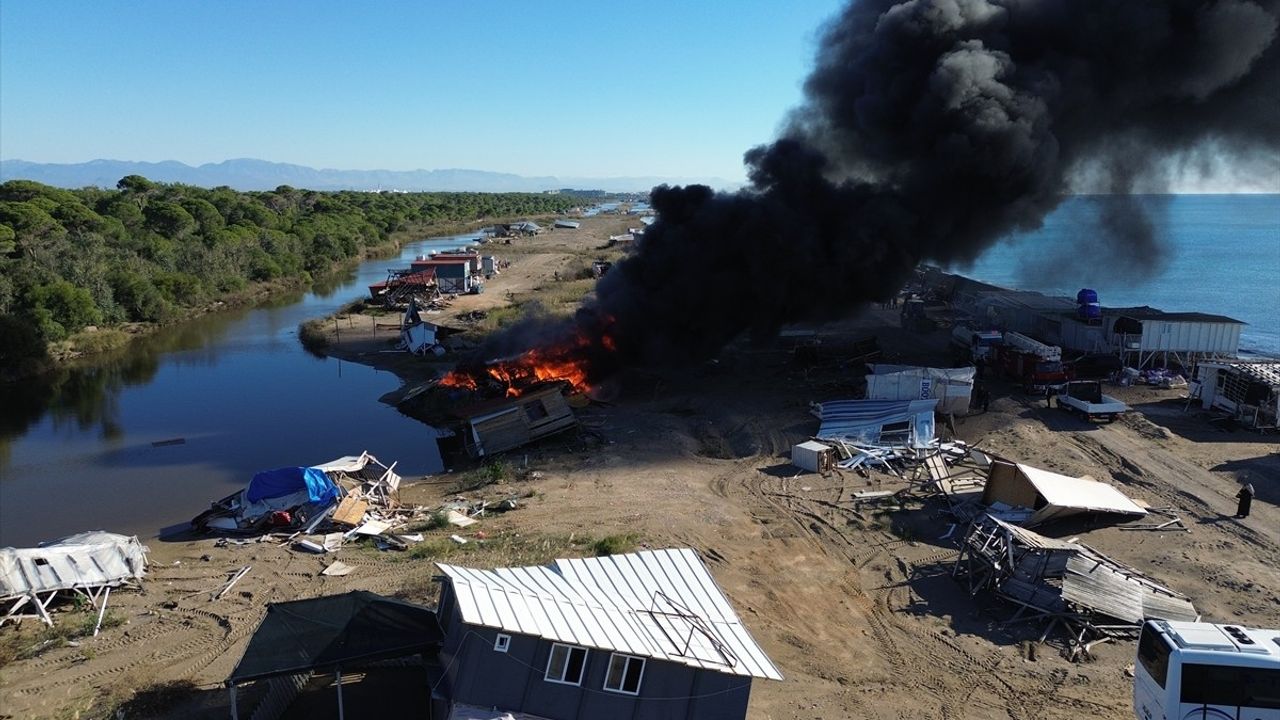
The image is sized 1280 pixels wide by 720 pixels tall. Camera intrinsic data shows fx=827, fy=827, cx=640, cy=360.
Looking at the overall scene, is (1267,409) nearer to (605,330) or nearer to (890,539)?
(890,539)

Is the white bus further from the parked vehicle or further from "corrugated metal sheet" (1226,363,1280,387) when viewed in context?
the parked vehicle

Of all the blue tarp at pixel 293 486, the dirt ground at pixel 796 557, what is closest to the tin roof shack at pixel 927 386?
the dirt ground at pixel 796 557

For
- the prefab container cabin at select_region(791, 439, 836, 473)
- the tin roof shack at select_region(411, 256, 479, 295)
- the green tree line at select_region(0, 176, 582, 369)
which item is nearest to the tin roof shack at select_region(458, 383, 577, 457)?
the prefab container cabin at select_region(791, 439, 836, 473)

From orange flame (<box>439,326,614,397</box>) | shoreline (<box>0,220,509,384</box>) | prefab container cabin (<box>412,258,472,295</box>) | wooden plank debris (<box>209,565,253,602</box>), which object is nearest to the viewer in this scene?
wooden plank debris (<box>209,565,253,602</box>)

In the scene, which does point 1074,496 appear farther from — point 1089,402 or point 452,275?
point 452,275

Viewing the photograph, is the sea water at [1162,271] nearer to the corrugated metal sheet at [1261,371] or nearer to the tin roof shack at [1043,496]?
the corrugated metal sheet at [1261,371]

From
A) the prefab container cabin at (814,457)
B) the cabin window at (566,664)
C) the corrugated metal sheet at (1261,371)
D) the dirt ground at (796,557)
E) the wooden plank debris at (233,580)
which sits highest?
the corrugated metal sheet at (1261,371)

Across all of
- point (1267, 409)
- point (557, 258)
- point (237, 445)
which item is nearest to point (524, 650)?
point (237, 445)
